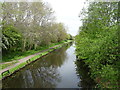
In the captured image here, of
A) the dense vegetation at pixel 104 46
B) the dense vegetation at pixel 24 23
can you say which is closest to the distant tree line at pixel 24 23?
the dense vegetation at pixel 24 23

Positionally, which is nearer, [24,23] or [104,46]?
[104,46]

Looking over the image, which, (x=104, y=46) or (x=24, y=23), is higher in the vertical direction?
(x=24, y=23)

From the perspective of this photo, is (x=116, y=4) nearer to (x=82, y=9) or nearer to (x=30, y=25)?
(x=82, y=9)

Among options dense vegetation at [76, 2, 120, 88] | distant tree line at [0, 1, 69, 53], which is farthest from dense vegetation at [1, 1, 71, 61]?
dense vegetation at [76, 2, 120, 88]

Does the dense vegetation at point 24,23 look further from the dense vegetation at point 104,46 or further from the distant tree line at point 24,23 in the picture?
the dense vegetation at point 104,46

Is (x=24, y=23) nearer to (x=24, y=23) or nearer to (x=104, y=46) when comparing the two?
(x=24, y=23)

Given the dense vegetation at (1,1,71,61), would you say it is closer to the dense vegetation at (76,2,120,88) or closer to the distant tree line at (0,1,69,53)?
the distant tree line at (0,1,69,53)

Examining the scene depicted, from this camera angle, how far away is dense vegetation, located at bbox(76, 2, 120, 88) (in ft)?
18.9

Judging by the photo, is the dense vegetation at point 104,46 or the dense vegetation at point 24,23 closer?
the dense vegetation at point 104,46

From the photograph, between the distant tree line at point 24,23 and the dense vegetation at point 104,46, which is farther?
the distant tree line at point 24,23

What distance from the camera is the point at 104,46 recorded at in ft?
20.2

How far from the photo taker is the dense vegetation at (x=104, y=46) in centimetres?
577

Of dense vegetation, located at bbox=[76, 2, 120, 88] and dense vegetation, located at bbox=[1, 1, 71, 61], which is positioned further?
dense vegetation, located at bbox=[1, 1, 71, 61]

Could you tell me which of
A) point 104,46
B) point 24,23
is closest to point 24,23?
point 24,23
